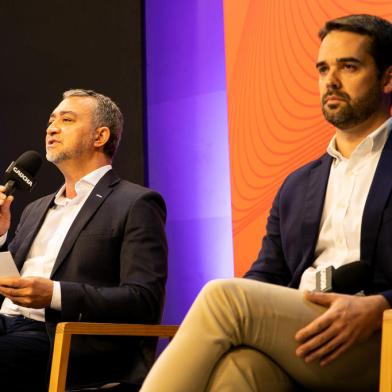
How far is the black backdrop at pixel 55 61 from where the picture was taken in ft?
13.6

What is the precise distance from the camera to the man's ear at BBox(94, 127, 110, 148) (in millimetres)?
3219

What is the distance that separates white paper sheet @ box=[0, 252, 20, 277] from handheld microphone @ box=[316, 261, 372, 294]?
4.07ft

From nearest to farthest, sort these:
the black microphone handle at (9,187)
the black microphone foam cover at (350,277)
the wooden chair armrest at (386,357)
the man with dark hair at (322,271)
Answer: the wooden chair armrest at (386,357) → the man with dark hair at (322,271) → the black microphone foam cover at (350,277) → the black microphone handle at (9,187)

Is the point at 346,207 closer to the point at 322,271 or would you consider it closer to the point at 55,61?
the point at 322,271

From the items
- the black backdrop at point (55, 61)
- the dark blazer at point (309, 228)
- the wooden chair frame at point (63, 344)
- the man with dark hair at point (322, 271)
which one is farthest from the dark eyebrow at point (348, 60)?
the black backdrop at point (55, 61)

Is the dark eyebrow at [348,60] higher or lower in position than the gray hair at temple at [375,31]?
lower

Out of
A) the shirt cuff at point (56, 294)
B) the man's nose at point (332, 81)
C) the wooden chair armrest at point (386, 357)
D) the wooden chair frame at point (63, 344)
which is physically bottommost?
the wooden chair frame at point (63, 344)

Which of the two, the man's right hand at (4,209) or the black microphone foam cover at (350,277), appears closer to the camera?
the black microphone foam cover at (350,277)

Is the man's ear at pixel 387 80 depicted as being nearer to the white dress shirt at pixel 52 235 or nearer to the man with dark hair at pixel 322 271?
the man with dark hair at pixel 322 271

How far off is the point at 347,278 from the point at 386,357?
31 cm

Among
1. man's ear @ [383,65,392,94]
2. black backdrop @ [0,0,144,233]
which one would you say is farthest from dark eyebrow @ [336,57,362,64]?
black backdrop @ [0,0,144,233]

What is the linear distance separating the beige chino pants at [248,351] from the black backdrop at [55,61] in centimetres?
257

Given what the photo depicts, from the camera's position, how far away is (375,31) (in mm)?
2207

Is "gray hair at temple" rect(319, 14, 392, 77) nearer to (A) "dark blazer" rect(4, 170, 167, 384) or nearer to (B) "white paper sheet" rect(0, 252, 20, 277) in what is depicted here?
(A) "dark blazer" rect(4, 170, 167, 384)
